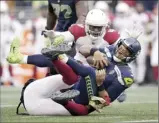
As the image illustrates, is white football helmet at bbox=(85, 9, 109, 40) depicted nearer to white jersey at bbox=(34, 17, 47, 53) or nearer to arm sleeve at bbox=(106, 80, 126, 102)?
arm sleeve at bbox=(106, 80, 126, 102)

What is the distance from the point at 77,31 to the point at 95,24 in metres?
0.30

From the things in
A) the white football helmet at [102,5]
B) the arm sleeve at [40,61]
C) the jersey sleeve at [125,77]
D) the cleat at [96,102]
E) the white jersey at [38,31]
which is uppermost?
the arm sleeve at [40,61]

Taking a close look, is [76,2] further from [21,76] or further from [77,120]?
[21,76]

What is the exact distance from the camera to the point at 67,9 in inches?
371

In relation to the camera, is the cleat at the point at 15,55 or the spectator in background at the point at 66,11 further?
the spectator in background at the point at 66,11

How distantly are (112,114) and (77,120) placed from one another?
1.02 metres

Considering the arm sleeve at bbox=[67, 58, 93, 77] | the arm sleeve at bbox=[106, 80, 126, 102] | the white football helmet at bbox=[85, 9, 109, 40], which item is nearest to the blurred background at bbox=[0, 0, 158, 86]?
the white football helmet at bbox=[85, 9, 109, 40]

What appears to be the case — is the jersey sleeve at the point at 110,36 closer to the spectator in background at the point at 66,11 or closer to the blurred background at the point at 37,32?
the spectator in background at the point at 66,11

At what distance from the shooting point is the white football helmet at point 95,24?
26.4 ft

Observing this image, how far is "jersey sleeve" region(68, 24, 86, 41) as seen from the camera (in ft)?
27.1

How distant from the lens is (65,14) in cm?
943

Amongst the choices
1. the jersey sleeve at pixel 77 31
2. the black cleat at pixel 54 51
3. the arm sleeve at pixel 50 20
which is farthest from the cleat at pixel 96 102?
the arm sleeve at pixel 50 20

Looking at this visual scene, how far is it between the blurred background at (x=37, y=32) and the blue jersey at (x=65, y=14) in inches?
254

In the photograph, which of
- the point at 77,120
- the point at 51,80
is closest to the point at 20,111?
the point at 51,80
